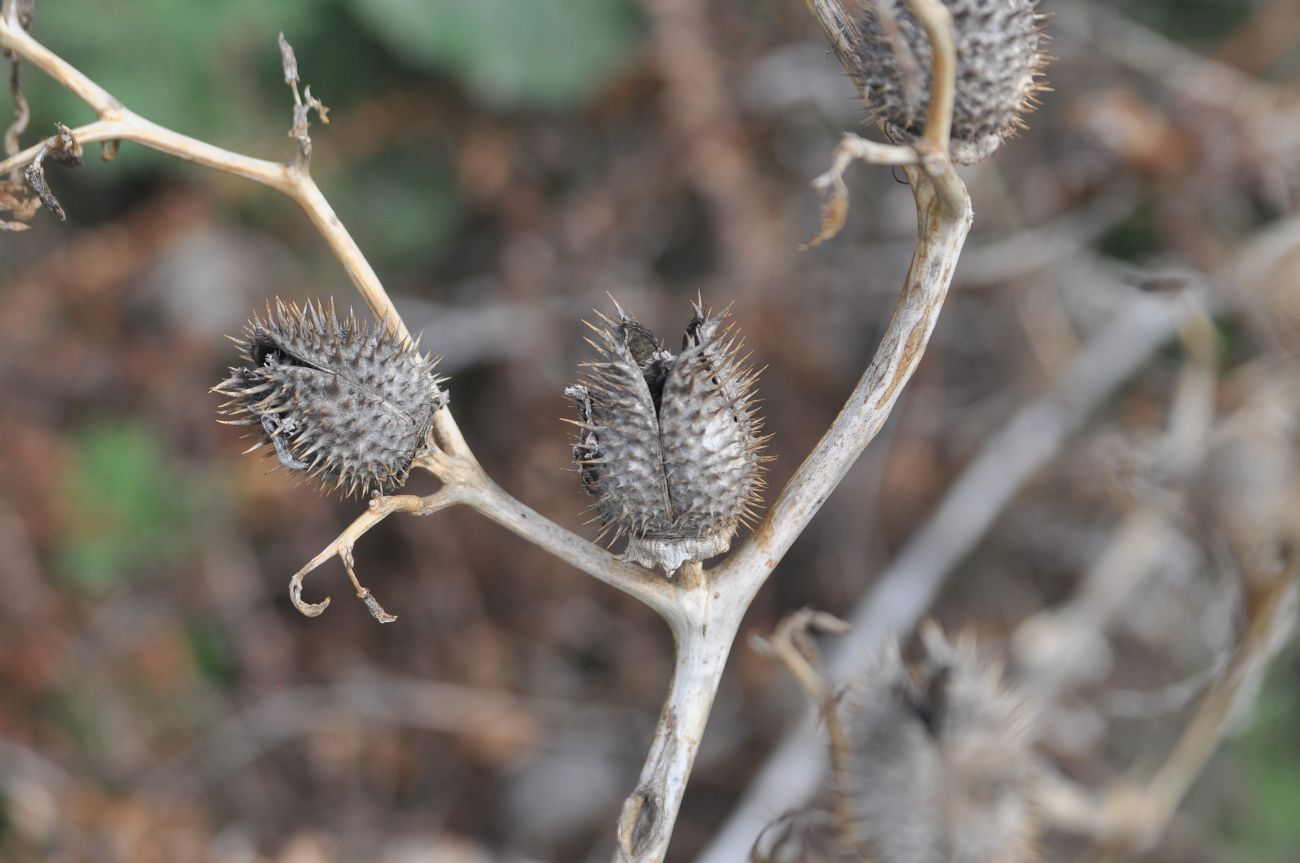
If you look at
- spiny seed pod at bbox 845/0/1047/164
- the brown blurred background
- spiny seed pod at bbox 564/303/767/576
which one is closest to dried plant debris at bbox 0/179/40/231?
spiny seed pod at bbox 564/303/767/576

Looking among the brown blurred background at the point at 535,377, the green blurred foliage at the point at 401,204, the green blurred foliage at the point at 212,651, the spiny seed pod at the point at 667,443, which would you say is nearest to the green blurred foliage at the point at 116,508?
the brown blurred background at the point at 535,377

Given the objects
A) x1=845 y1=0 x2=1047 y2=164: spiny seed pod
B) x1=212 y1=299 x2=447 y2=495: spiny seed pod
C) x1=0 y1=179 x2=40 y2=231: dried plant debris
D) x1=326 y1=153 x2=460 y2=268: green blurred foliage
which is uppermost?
x1=326 y1=153 x2=460 y2=268: green blurred foliage

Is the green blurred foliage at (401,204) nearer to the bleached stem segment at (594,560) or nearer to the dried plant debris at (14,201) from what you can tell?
the dried plant debris at (14,201)

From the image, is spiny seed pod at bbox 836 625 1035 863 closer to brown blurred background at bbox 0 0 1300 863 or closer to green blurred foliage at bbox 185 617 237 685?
brown blurred background at bbox 0 0 1300 863

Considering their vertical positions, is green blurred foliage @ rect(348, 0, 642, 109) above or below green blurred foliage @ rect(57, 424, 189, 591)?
above

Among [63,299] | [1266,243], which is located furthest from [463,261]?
[1266,243]

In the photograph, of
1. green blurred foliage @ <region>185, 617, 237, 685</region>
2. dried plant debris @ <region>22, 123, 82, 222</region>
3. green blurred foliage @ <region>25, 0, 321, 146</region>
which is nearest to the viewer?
dried plant debris @ <region>22, 123, 82, 222</region>

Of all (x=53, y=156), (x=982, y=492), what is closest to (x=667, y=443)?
(x=53, y=156)
